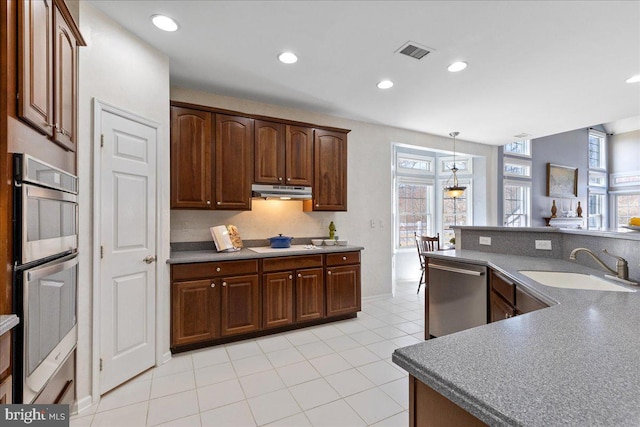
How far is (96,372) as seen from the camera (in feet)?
6.71

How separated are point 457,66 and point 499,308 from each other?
2209 millimetres

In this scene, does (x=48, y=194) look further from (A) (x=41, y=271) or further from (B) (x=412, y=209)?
(B) (x=412, y=209)

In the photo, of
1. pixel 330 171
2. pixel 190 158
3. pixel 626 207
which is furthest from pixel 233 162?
pixel 626 207

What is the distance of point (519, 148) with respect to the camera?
6.78 meters

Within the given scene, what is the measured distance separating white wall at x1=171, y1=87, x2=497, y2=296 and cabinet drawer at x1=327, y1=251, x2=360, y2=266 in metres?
0.64

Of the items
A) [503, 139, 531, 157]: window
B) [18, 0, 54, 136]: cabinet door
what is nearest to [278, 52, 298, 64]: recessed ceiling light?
[18, 0, 54, 136]: cabinet door

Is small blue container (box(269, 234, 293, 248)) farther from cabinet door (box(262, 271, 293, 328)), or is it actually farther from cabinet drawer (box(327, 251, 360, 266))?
cabinet drawer (box(327, 251, 360, 266))

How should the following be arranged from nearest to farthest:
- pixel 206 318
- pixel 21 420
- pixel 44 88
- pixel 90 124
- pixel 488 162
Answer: pixel 21 420
pixel 44 88
pixel 90 124
pixel 206 318
pixel 488 162

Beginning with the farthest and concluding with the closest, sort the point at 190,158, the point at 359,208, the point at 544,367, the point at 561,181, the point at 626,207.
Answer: the point at 626,207, the point at 561,181, the point at 359,208, the point at 190,158, the point at 544,367

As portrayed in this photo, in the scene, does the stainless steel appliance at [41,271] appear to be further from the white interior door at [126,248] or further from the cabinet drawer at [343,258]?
the cabinet drawer at [343,258]

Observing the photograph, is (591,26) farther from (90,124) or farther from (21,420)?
(21,420)

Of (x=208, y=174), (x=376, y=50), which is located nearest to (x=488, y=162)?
(x=376, y=50)

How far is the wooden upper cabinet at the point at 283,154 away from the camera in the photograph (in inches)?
134

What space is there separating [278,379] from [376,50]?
285 centimetres
